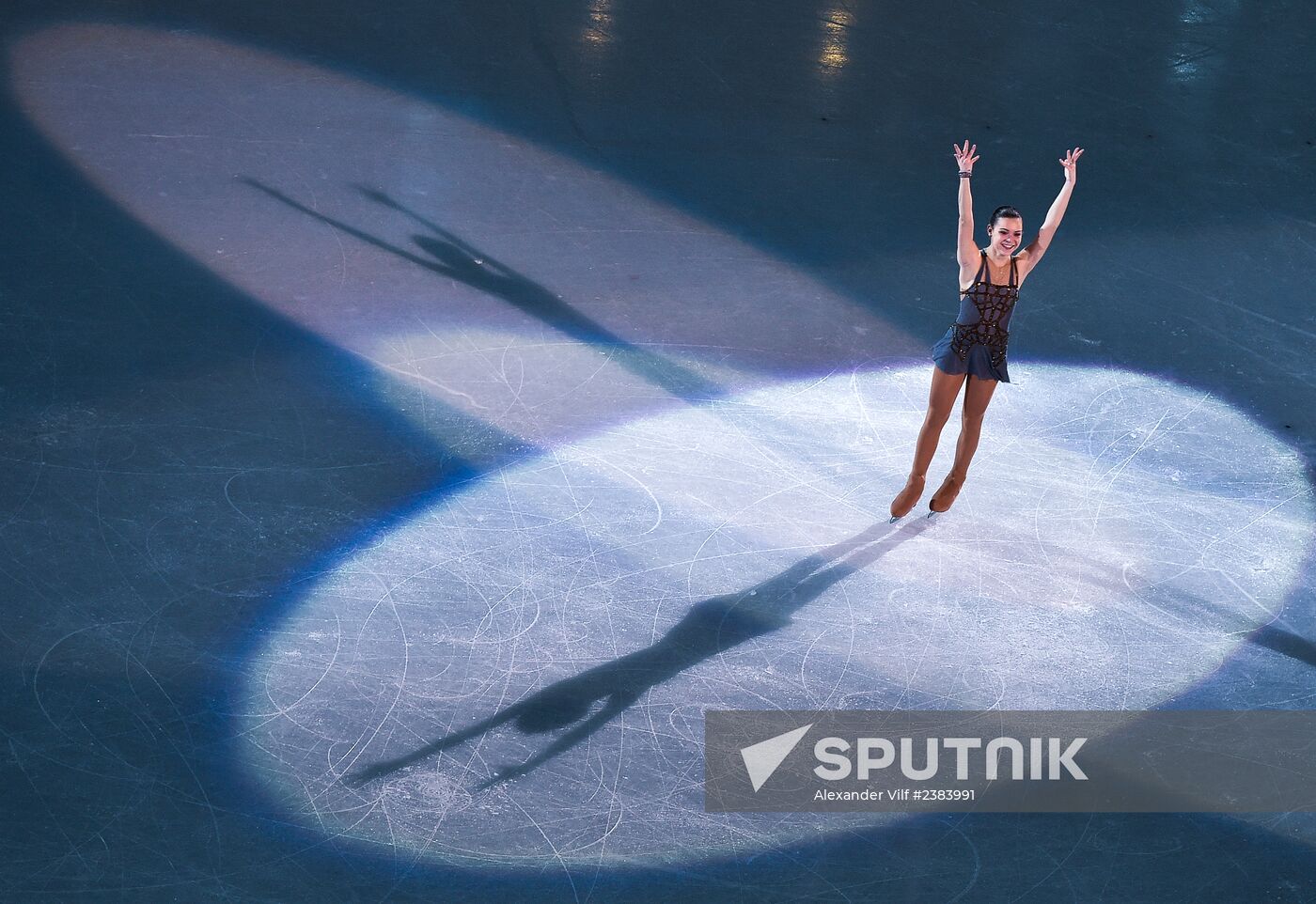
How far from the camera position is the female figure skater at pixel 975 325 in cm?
607

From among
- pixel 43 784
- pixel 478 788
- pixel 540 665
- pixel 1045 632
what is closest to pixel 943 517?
pixel 1045 632

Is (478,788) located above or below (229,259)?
below

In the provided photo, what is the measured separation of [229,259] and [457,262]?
1.25 meters

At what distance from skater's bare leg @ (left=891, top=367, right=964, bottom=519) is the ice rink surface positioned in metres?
0.16

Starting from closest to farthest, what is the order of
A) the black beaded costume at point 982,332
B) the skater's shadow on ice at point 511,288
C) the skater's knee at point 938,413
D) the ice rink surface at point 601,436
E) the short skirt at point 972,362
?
the ice rink surface at point 601,436 < the black beaded costume at point 982,332 < the short skirt at point 972,362 < the skater's knee at point 938,413 < the skater's shadow on ice at point 511,288

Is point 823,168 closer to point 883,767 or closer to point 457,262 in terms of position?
point 457,262

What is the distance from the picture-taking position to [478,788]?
5.32 meters

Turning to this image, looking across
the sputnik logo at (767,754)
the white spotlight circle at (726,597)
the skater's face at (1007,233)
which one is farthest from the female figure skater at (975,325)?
the sputnik logo at (767,754)

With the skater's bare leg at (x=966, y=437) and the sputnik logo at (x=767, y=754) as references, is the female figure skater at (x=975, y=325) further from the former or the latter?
the sputnik logo at (x=767, y=754)

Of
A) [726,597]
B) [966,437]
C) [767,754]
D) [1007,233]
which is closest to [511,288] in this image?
[726,597]

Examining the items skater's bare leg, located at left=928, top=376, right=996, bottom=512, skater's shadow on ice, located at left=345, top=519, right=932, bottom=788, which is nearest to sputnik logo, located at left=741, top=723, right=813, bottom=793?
skater's shadow on ice, located at left=345, top=519, right=932, bottom=788

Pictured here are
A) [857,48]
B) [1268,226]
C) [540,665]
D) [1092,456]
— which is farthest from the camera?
[857,48]

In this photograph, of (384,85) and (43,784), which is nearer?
(43,784)

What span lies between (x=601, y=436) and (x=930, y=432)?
5.27ft
